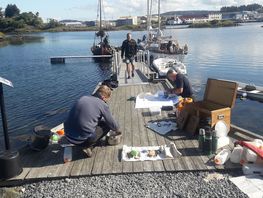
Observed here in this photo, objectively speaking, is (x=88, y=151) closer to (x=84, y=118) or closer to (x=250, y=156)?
(x=84, y=118)

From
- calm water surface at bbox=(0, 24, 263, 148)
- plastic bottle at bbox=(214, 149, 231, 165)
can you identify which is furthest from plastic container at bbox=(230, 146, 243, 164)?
calm water surface at bbox=(0, 24, 263, 148)

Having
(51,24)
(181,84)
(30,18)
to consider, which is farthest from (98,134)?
(51,24)

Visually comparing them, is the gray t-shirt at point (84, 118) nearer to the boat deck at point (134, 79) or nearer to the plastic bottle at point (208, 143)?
the plastic bottle at point (208, 143)

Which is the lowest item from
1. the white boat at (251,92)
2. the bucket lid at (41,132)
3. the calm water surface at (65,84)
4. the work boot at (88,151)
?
the calm water surface at (65,84)

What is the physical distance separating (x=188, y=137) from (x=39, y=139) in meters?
3.16

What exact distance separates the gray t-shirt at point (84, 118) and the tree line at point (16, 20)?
138053 mm

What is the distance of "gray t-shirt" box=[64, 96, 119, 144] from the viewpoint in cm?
641

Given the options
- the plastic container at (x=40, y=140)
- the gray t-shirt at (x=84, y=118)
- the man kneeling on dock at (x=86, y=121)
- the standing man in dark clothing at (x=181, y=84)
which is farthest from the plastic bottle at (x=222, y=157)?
the standing man in dark clothing at (x=181, y=84)

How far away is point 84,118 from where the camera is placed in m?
6.40

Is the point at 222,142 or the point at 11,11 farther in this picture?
the point at 11,11

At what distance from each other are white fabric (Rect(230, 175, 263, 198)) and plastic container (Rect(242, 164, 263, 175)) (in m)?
0.09

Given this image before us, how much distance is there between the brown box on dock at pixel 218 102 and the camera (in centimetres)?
737

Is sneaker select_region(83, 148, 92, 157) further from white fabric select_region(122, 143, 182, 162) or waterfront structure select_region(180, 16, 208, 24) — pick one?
waterfront structure select_region(180, 16, 208, 24)

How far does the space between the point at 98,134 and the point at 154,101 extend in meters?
4.43
